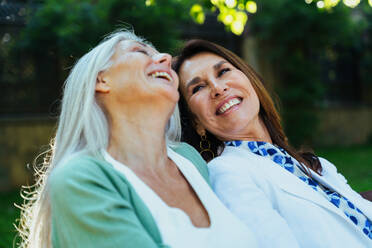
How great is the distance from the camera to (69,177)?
148 cm

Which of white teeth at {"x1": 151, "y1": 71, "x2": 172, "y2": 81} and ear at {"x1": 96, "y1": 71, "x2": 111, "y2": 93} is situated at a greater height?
white teeth at {"x1": 151, "y1": 71, "x2": 172, "y2": 81}

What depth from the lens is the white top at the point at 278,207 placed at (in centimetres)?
191

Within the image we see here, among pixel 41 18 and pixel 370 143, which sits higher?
pixel 41 18

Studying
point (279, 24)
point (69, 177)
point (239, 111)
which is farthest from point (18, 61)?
point (69, 177)

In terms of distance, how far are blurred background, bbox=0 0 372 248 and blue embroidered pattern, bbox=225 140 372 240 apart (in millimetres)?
1787

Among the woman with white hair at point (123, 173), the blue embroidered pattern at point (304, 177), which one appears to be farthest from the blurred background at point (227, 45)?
the woman with white hair at point (123, 173)

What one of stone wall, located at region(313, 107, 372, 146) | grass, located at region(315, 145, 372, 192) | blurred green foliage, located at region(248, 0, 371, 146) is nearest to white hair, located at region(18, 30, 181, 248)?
grass, located at region(315, 145, 372, 192)

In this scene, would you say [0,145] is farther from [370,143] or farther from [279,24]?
[370,143]

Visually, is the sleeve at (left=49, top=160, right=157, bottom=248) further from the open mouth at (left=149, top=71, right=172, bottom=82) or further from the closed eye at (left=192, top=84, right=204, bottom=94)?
the closed eye at (left=192, top=84, right=204, bottom=94)

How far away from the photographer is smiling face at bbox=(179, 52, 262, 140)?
2.42 meters

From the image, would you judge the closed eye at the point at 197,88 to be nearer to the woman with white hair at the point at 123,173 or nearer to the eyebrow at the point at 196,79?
the eyebrow at the point at 196,79

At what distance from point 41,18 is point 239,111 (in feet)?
19.3

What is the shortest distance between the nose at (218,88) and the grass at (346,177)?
1.99 metres

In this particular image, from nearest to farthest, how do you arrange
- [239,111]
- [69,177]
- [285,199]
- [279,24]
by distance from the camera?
[69,177], [285,199], [239,111], [279,24]
